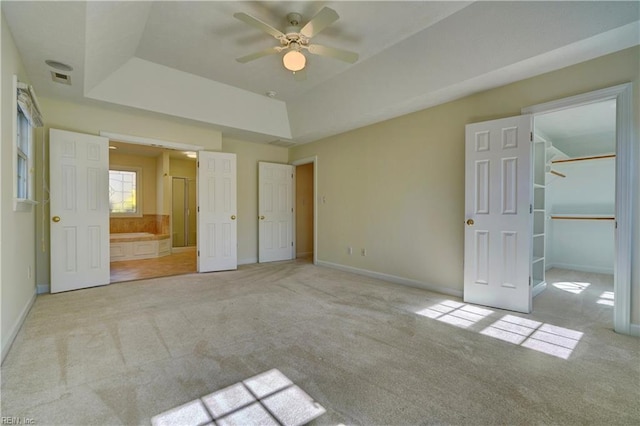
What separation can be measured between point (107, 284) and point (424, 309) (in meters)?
4.31

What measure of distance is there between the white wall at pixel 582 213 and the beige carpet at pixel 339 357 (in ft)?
6.55

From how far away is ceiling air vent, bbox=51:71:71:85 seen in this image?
3.10m

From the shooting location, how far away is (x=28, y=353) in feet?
6.97

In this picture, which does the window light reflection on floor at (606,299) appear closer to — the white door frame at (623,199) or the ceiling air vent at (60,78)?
the white door frame at (623,199)

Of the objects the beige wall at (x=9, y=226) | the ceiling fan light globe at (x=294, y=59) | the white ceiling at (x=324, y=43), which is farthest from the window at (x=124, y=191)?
the ceiling fan light globe at (x=294, y=59)

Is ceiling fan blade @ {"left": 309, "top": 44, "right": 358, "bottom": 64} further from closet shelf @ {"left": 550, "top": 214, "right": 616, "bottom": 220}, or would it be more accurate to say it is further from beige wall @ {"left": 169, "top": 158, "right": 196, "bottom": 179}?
beige wall @ {"left": 169, "top": 158, "right": 196, "bottom": 179}

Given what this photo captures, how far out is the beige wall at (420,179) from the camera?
280cm

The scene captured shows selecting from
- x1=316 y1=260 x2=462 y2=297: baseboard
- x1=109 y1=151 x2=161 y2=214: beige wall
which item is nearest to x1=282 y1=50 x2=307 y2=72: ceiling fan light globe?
x1=316 y1=260 x2=462 y2=297: baseboard

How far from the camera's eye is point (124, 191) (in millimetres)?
7613

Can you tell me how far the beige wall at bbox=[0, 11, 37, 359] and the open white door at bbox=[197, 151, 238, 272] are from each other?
7.68 feet

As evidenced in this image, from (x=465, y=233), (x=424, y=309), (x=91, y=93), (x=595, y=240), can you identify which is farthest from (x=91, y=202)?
(x=595, y=240)

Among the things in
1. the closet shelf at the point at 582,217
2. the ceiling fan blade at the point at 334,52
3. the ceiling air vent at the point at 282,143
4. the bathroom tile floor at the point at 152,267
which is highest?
the ceiling fan blade at the point at 334,52

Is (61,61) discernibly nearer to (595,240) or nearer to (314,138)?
(314,138)

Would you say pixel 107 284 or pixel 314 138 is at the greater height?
pixel 314 138
